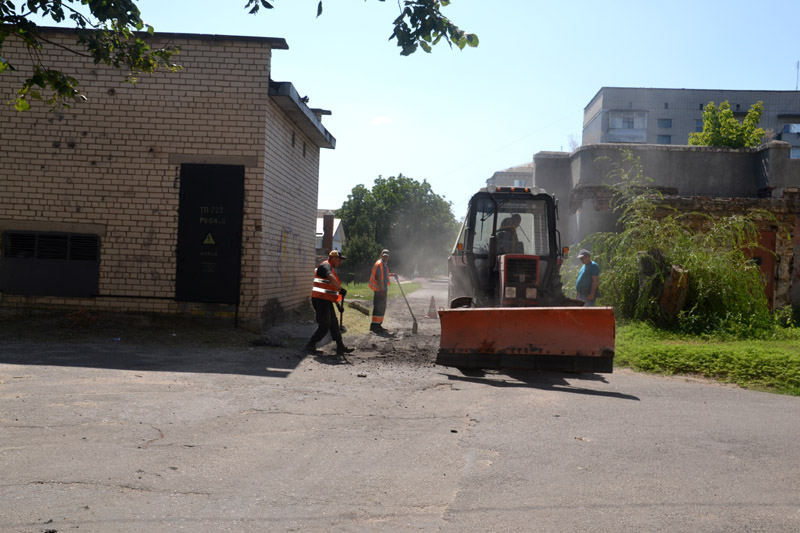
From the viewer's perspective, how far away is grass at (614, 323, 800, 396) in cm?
882

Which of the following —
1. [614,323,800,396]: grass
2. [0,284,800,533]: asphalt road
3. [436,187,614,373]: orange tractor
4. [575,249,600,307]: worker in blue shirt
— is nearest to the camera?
[0,284,800,533]: asphalt road

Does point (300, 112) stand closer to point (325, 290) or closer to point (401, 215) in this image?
point (325, 290)

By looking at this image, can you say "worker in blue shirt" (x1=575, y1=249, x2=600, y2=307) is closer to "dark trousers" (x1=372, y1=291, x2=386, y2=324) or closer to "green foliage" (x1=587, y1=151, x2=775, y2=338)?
"green foliage" (x1=587, y1=151, x2=775, y2=338)

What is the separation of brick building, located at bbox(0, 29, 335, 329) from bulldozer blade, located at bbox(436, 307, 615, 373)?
448 cm

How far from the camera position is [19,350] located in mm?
8922

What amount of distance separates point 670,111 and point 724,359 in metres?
64.6

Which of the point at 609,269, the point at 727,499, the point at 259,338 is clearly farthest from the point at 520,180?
the point at 727,499

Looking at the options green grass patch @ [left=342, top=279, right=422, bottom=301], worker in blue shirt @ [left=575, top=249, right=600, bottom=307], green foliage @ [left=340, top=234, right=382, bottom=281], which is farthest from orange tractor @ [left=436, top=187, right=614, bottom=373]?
green foliage @ [left=340, top=234, right=382, bottom=281]

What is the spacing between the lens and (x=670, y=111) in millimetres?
67312

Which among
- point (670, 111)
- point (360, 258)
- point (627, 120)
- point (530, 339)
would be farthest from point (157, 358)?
point (670, 111)

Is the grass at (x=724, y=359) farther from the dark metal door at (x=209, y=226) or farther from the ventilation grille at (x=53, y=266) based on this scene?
the ventilation grille at (x=53, y=266)

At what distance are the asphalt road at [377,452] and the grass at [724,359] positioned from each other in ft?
3.38

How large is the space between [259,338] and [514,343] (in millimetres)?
4340

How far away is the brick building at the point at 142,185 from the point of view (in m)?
11.4
